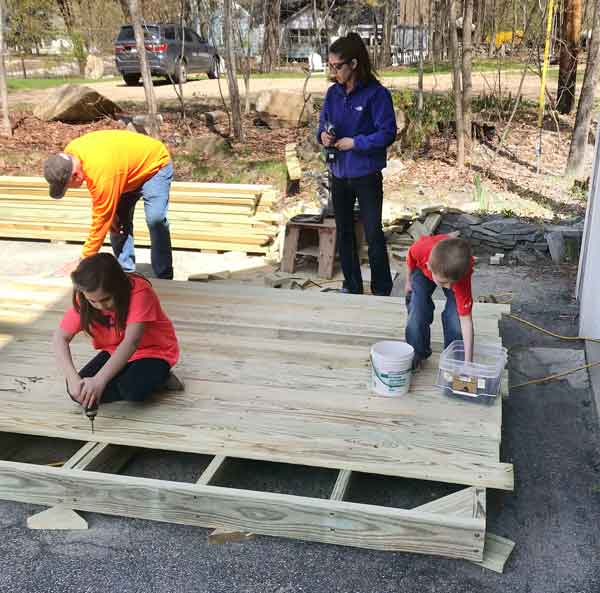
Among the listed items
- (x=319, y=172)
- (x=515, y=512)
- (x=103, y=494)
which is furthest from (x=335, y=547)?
(x=319, y=172)

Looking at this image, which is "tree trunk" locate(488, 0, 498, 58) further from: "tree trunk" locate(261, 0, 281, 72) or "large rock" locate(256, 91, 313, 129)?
"tree trunk" locate(261, 0, 281, 72)

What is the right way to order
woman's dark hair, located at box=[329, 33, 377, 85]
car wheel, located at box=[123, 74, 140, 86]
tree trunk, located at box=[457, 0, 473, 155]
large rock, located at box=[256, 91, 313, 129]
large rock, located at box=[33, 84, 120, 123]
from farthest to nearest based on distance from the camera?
car wheel, located at box=[123, 74, 140, 86] → large rock, located at box=[33, 84, 120, 123] → large rock, located at box=[256, 91, 313, 129] → tree trunk, located at box=[457, 0, 473, 155] → woman's dark hair, located at box=[329, 33, 377, 85]

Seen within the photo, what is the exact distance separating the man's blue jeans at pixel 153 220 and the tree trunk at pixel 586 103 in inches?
191

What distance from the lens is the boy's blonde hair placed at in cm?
277

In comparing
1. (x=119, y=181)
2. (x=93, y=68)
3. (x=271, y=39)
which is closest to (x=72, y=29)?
(x=93, y=68)

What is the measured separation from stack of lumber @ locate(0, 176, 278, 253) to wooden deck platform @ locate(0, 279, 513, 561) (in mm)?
2295

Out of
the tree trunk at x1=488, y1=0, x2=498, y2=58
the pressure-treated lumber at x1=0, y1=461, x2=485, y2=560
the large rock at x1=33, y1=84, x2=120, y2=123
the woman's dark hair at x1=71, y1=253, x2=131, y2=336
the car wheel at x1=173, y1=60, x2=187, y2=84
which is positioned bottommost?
→ the pressure-treated lumber at x1=0, y1=461, x2=485, y2=560

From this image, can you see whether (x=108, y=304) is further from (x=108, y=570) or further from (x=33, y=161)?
(x=33, y=161)

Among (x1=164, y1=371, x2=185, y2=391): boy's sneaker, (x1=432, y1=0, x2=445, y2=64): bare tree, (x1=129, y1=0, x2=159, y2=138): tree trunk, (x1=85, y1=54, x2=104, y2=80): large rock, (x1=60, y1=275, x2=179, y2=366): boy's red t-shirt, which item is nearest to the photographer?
(x1=60, y1=275, x2=179, y2=366): boy's red t-shirt

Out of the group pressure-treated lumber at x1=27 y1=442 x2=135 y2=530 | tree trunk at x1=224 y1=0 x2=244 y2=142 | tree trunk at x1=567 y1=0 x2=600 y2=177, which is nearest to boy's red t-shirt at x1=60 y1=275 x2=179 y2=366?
pressure-treated lumber at x1=27 y1=442 x2=135 y2=530

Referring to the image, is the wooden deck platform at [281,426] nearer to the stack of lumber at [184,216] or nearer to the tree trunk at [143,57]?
the stack of lumber at [184,216]

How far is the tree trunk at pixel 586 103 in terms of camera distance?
689cm

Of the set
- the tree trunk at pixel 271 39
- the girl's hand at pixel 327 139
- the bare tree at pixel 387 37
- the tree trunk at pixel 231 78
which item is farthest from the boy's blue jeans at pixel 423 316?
the tree trunk at pixel 271 39

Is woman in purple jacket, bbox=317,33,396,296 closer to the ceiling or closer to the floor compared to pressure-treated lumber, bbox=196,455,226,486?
closer to the ceiling
